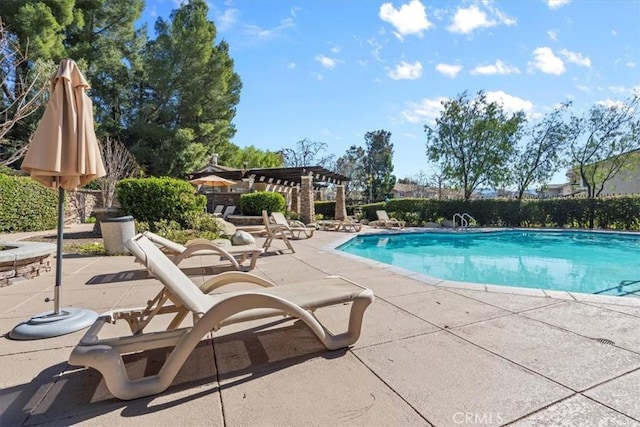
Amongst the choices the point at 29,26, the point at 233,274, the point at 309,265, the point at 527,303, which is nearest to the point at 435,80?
the point at 309,265

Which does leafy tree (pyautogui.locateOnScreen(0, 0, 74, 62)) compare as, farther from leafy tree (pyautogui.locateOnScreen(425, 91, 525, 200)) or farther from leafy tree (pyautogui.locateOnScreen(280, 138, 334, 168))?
leafy tree (pyautogui.locateOnScreen(280, 138, 334, 168))

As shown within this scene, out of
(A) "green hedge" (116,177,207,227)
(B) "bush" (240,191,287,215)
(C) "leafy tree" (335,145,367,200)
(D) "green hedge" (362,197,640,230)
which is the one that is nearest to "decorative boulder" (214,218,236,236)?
(A) "green hedge" (116,177,207,227)

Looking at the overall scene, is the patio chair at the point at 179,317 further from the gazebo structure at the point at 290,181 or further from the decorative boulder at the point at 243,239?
the gazebo structure at the point at 290,181

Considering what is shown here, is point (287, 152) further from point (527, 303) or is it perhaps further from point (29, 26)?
point (527, 303)

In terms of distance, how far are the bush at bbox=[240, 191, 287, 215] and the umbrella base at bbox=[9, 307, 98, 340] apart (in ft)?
39.2

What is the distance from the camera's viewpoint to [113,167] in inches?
656

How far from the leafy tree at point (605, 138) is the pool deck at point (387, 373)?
19455mm

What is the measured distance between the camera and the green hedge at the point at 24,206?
34.3 feet

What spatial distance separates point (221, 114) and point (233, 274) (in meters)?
22.4

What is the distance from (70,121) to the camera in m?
3.03

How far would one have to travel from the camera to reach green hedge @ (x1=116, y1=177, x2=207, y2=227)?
31.2 ft

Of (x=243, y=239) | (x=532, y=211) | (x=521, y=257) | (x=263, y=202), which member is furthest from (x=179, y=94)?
(x=532, y=211)

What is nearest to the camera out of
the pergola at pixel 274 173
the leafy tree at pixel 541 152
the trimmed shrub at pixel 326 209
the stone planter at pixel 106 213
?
the stone planter at pixel 106 213

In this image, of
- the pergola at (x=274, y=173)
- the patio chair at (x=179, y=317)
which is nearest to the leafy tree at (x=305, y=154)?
the pergola at (x=274, y=173)
